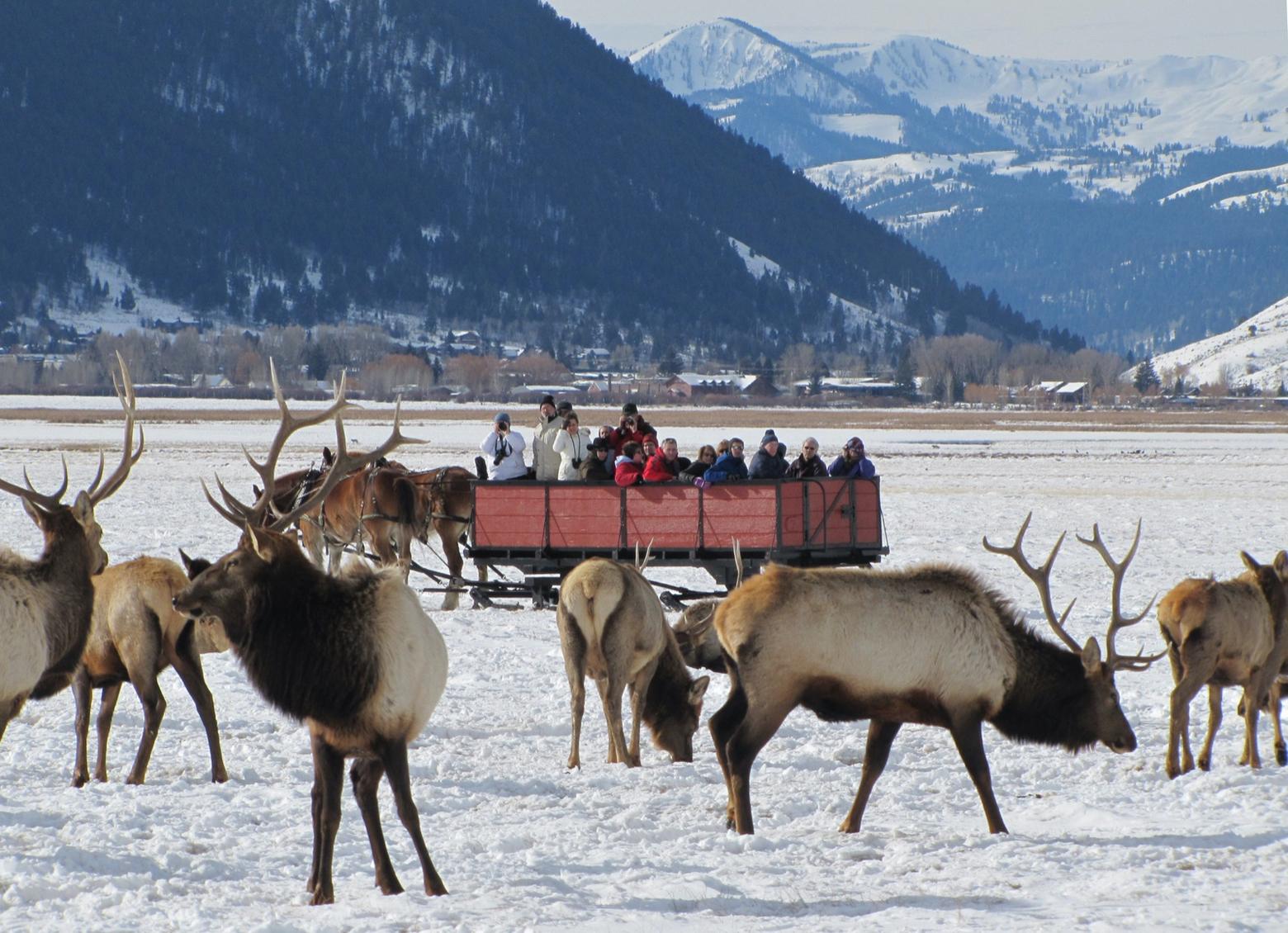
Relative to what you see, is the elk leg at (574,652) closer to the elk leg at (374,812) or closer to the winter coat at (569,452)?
the elk leg at (374,812)

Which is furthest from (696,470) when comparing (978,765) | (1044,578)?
(978,765)

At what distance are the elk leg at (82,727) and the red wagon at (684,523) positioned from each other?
22.5 ft

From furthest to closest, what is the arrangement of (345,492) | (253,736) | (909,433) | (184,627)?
(909,433), (345,492), (253,736), (184,627)

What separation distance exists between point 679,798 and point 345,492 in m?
10.8

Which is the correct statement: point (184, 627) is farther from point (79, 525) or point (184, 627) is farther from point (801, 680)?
point (801, 680)

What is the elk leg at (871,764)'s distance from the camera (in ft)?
26.0

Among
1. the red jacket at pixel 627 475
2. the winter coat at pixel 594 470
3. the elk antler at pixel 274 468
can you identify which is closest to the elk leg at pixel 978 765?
the elk antler at pixel 274 468

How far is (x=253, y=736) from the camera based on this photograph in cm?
1002

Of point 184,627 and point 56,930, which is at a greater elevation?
point 184,627

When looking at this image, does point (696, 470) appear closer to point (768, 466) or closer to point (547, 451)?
point (768, 466)

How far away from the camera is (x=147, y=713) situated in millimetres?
8859

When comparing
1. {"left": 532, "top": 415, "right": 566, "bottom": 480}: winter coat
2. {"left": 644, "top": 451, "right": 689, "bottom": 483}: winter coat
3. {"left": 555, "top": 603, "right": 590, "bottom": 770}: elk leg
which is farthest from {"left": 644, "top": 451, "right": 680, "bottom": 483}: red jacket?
{"left": 555, "top": 603, "right": 590, "bottom": 770}: elk leg

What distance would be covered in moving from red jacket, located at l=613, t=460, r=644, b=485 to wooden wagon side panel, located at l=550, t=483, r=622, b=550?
12cm

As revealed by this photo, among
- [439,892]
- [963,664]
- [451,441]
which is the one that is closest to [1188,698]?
[963,664]
